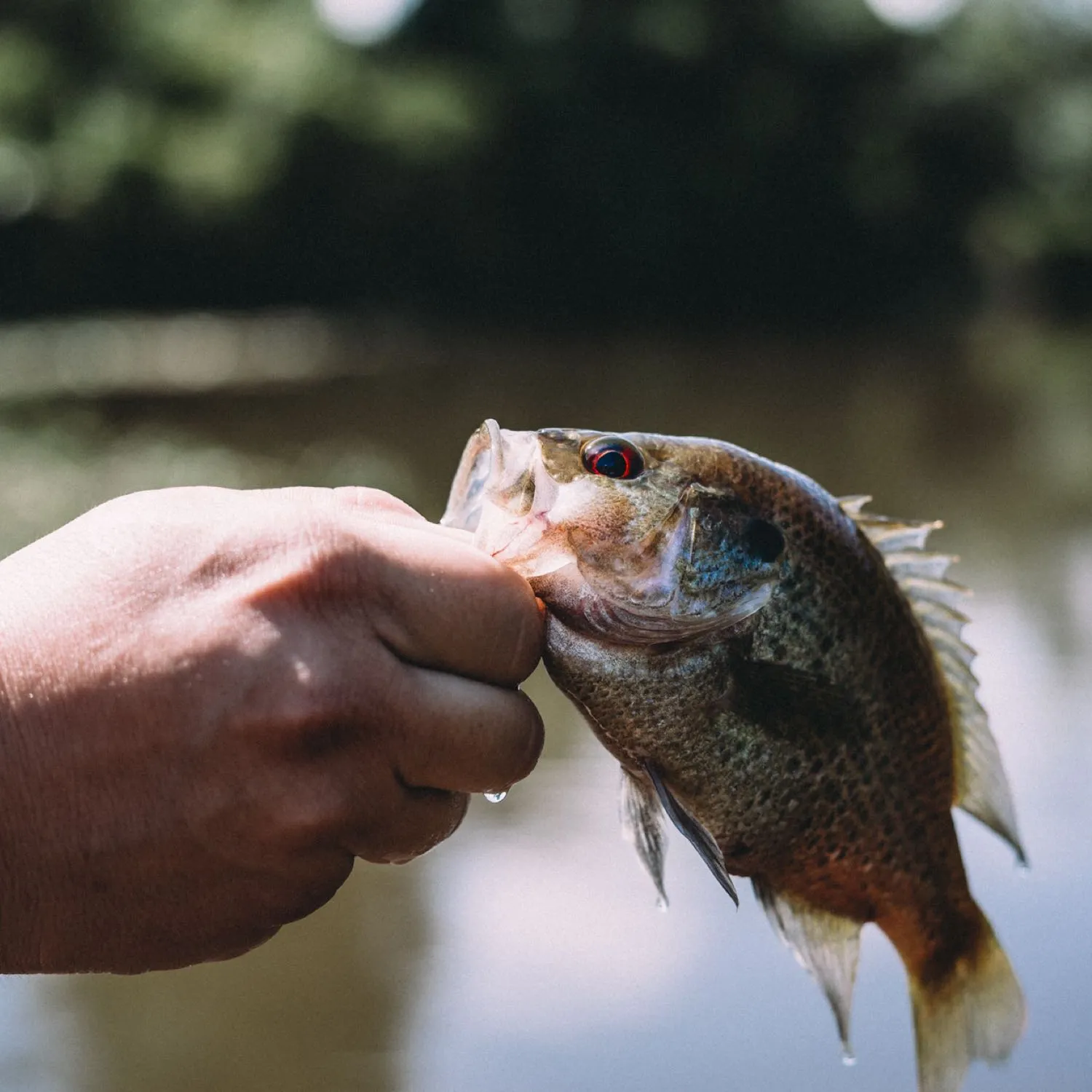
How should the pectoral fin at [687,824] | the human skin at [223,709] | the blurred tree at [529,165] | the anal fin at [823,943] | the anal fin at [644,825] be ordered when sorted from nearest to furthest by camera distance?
the human skin at [223,709]
the pectoral fin at [687,824]
the anal fin at [644,825]
the anal fin at [823,943]
the blurred tree at [529,165]

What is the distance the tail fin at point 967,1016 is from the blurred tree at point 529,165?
1205 inches

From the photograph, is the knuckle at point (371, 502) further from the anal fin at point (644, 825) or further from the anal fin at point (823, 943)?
the anal fin at point (823, 943)

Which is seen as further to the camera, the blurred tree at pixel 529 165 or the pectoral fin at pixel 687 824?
the blurred tree at pixel 529 165

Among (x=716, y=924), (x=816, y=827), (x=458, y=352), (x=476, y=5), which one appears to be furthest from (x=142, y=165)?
(x=816, y=827)

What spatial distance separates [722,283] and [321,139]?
12576mm

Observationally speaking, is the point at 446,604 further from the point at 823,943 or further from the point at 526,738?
the point at 823,943

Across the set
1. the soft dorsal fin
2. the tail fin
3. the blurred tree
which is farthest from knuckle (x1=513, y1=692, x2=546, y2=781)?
the blurred tree

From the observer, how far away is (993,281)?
4994 centimetres

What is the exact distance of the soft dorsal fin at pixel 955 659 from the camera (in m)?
2.62

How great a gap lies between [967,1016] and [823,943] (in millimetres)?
313

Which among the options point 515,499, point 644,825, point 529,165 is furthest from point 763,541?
point 529,165

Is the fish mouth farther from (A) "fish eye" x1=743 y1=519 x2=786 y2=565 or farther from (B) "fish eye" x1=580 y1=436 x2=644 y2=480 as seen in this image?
(A) "fish eye" x1=743 y1=519 x2=786 y2=565

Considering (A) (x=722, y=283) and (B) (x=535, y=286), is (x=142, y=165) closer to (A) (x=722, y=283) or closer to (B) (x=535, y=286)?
(B) (x=535, y=286)

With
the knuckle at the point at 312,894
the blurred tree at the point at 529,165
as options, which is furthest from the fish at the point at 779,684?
the blurred tree at the point at 529,165
